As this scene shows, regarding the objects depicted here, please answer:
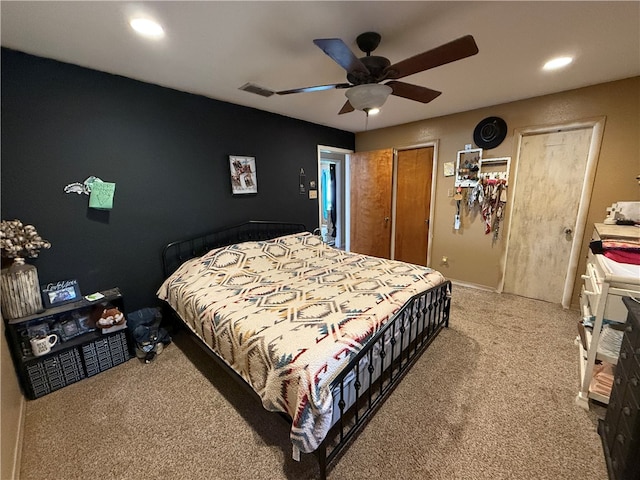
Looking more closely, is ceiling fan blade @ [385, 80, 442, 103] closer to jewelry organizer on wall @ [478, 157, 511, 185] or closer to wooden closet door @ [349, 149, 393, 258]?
jewelry organizer on wall @ [478, 157, 511, 185]

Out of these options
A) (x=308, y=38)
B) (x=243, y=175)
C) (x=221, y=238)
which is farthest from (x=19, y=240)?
(x=308, y=38)

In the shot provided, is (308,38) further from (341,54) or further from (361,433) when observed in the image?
(361,433)

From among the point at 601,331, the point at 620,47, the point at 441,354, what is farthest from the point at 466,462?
the point at 620,47

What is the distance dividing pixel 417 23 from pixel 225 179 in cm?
231

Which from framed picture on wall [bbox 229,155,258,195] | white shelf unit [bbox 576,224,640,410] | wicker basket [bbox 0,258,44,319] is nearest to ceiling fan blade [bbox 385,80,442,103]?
white shelf unit [bbox 576,224,640,410]

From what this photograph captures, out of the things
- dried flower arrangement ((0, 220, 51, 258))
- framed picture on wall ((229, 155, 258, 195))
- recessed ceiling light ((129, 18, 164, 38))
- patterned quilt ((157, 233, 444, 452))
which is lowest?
patterned quilt ((157, 233, 444, 452))

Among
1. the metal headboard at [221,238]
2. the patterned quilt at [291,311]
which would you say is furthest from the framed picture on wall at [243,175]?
the patterned quilt at [291,311]

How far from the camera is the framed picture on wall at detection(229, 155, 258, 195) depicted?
3.07 m

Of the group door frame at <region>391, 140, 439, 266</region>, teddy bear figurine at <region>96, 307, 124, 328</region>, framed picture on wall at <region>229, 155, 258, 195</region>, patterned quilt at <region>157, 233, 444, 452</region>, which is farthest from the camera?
door frame at <region>391, 140, 439, 266</region>

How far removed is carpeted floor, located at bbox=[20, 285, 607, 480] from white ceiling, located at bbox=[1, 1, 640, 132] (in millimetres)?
2410

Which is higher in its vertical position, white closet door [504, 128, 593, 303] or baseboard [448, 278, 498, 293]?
white closet door [504, 128, 593, 303]

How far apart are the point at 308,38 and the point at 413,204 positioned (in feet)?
9.84

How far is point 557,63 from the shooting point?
7.00 ft

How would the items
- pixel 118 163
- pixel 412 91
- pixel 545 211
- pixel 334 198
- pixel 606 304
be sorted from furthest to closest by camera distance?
pixel 334 198, pixel 545 211, pixel 118 163, pixel 412 91, pixel 606 304
